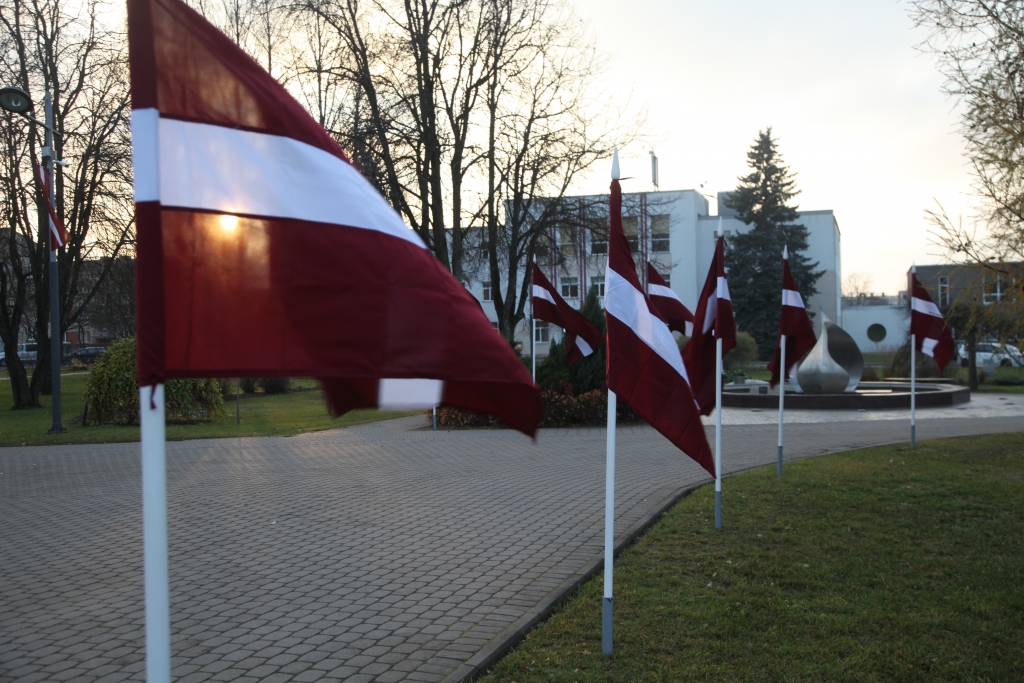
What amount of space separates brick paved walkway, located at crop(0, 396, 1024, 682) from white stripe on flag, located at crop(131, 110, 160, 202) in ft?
10.7

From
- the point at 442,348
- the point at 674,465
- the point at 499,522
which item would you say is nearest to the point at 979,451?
the point at 674,465

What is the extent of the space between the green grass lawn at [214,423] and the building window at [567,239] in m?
7.29

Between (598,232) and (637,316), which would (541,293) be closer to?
(637,316)

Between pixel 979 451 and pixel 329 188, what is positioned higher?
pixel 329 188

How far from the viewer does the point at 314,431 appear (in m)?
18.9

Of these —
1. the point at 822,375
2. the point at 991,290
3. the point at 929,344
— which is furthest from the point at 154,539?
the point at 822,375

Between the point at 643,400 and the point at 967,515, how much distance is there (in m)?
5.77

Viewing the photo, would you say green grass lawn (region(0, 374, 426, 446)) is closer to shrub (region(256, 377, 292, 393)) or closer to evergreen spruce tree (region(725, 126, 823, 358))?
shrub (region(256, 377, 292, 393))

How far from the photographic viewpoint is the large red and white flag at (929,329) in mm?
13797

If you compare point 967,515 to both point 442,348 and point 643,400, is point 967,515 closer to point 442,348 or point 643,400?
point 643,400

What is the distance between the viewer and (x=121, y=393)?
2030 cm

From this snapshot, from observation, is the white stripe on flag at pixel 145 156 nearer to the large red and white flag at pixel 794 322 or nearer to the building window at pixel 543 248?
the large red and white flag at pixel 794 322

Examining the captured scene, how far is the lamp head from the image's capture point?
14977 mm

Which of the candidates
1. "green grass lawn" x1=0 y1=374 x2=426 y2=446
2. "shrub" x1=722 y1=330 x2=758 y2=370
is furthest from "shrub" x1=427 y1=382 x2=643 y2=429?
"shrub" x1=722 y1=330 x2=758 y2=370
